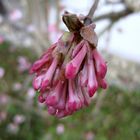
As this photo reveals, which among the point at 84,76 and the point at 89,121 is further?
the point at 89,121

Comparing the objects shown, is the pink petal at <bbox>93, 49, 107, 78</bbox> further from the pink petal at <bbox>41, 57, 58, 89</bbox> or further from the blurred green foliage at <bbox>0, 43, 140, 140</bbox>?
the blurred green foliage at <bbox>0, 43, 140, 140</bbox>

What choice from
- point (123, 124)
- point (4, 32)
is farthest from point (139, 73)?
point (4, 32)

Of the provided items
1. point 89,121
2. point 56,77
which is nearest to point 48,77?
point 56,77

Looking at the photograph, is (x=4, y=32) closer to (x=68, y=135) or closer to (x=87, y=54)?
(x=68, y=135)

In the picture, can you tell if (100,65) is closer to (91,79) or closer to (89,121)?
(91,79)

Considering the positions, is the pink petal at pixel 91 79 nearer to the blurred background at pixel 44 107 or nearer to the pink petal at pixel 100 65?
the pink petal at pixel 100 65

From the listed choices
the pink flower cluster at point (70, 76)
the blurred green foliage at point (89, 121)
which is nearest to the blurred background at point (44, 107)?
the blurred green foliage at point (89, 121)

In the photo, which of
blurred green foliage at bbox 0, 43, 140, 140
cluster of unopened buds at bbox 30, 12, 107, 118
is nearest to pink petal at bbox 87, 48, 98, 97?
cluster of unopened buds at bbox 30, 12, 107, 118
